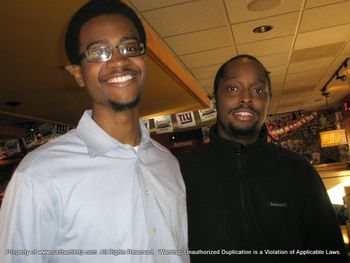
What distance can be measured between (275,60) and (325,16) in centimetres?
169

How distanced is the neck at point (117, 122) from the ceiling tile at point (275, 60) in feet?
14.8

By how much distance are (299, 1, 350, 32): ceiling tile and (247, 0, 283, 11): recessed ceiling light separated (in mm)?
529

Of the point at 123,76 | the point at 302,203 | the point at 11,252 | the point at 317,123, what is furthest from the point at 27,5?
the point at 317,123

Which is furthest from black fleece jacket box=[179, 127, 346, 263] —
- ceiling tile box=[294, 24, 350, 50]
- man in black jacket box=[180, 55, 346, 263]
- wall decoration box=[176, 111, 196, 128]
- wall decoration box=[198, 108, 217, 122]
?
wall decoration box=[198, 108, 217, 122]

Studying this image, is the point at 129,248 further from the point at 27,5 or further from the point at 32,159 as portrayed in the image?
the point at 27,5

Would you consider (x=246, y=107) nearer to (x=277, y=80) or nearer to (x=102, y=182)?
(x=102, y=182)

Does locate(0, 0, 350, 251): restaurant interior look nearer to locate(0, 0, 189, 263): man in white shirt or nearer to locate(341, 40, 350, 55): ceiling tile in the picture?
locate(341, 40, 350, 55): ceiling tile

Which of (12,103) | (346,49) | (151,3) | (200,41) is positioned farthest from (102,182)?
(346,49)

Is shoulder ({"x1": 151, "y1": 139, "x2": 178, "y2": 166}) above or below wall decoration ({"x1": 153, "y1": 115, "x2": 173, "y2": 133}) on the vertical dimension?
below

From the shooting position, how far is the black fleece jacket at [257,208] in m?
1.51

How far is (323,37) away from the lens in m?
4.83

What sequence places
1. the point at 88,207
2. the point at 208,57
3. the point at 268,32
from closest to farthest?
1. the point at 88,207
2. the point at 268,32
3. the point at 208,57

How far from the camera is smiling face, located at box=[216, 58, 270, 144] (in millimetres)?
1749

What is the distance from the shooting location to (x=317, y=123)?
1302 cm
